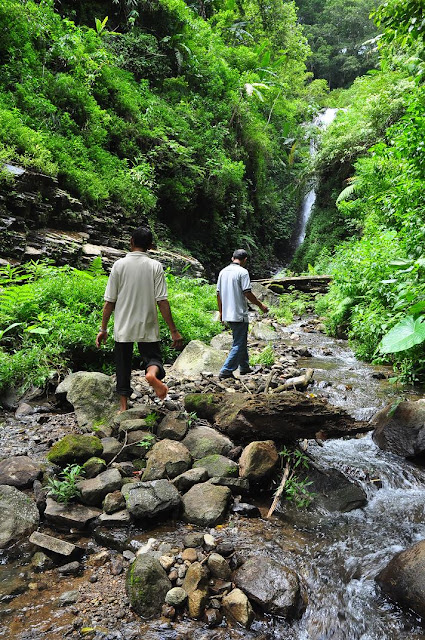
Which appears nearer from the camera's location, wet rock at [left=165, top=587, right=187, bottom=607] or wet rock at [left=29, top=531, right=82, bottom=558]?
wet rock at [left=165, top=587, right=187, bottom=607]

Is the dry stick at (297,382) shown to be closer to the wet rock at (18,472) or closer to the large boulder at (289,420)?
the large boulder at (289,420)

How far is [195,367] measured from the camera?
655cm

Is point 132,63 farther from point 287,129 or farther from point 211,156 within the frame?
point 287,129

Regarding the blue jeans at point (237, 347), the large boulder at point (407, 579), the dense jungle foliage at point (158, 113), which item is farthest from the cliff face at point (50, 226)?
the large boulder at point (407, 579)

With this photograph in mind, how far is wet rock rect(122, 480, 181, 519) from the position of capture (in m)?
2.90

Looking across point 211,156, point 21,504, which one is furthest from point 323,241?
point 21,504

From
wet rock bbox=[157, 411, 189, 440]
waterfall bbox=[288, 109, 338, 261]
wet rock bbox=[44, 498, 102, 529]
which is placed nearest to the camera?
wet rock bbox=[44, 498, 102, 529]

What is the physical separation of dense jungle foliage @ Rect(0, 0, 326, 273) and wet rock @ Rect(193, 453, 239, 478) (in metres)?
8.38

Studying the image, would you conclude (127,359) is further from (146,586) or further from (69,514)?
(146,586)

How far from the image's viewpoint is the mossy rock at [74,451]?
A: 3.43m

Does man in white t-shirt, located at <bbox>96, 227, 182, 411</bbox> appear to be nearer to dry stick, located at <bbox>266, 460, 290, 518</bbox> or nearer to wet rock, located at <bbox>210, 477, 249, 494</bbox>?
wet rock, located at <bbox>210, 477, 249, 494</bbox>

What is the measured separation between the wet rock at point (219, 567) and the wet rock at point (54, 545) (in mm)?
932

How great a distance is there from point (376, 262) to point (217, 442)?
566 cm

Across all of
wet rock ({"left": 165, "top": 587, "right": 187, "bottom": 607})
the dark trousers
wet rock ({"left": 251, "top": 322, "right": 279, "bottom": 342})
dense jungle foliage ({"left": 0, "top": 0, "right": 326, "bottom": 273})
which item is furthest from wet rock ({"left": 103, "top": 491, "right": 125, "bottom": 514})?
dense jungle foliage ({"left": 0, "top": 0, "right": 326, "bottom": 273})
